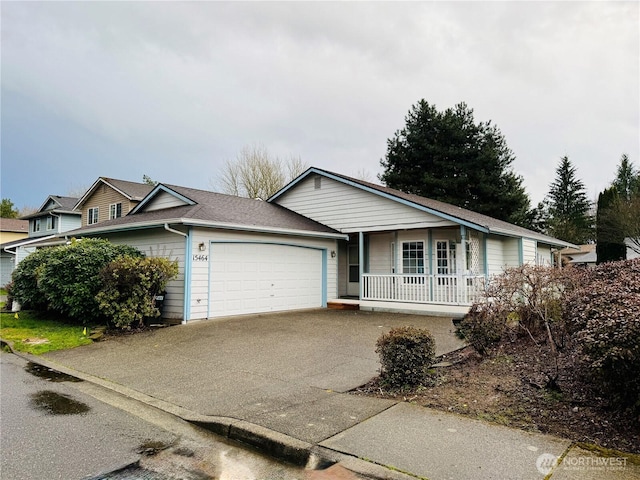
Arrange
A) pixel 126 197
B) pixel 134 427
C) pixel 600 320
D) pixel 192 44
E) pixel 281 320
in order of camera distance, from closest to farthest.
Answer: pixel 600 320 → pixel 134 427 → pixel 281 320 → pixel 192 44 → pixel 126 197

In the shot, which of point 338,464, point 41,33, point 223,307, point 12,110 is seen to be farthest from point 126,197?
point 338,464

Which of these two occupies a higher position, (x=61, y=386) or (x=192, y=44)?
(x=192, y=44)

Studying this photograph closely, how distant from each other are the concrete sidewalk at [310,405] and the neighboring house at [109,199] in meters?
18.7

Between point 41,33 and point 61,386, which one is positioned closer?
point 61,386

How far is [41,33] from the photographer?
11.4 m

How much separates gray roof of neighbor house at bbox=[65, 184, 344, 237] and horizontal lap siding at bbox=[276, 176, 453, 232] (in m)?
0.47

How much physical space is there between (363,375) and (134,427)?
318 centimetres

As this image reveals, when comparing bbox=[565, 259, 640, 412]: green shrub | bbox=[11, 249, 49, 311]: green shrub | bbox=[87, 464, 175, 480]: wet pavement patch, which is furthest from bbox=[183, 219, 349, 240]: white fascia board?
bbox=[565, 259, 640, 412]: green shrub

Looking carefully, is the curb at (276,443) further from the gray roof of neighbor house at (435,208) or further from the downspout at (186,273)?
the gray roof of neighbor house at (435,208)

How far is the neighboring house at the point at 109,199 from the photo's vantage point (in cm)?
2568

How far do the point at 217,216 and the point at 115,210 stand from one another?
1798cm

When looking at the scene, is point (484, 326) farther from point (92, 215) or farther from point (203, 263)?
point (92, 215)

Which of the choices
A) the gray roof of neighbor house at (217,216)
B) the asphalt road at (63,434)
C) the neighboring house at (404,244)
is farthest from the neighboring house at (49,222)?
the asphalt road at (63,434)

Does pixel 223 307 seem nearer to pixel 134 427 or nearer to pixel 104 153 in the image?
pixel 134 427
